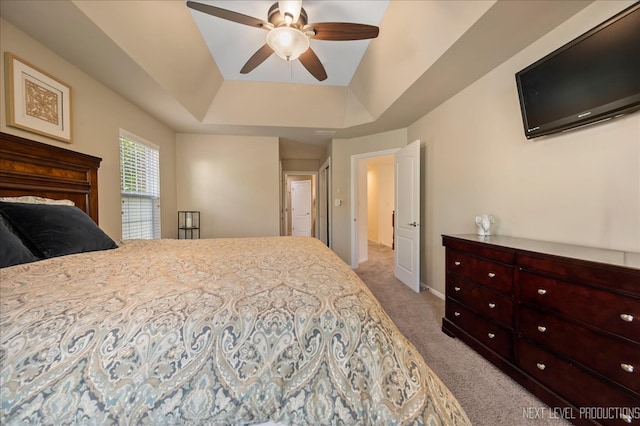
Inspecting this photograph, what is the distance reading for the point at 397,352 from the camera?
2.47ft

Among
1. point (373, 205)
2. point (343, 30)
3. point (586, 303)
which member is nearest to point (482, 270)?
point (586, 303)

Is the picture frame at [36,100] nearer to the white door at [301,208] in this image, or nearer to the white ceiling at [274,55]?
the white ceiling at [274,55]

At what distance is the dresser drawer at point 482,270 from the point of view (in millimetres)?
1550

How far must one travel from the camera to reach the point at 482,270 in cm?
173

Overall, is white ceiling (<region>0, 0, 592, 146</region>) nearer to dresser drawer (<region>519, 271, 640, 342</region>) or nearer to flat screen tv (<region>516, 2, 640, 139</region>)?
flat screen tv (<region>516, 2, 640, 139</region>)

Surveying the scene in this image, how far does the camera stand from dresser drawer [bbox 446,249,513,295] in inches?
61.0

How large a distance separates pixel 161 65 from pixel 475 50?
2.84 metres

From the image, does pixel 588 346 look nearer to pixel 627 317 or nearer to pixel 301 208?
pixel 627 317

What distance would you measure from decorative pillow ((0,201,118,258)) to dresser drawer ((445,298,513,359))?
2.79 metres

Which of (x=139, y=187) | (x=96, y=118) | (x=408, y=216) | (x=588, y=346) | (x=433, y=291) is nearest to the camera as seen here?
(x=588, y=346)

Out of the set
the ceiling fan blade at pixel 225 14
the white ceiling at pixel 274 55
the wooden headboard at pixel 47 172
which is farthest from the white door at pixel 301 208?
the ceiling fan blade at pixel 225 14

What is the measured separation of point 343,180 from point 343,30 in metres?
2.65

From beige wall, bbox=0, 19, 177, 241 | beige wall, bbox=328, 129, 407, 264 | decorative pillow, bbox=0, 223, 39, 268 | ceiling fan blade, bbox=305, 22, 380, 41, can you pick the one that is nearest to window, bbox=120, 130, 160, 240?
beige wall, bbox=0, 19, 177, 241

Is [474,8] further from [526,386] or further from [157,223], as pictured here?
[157,223]
